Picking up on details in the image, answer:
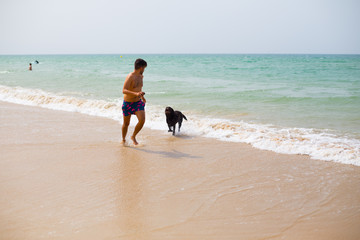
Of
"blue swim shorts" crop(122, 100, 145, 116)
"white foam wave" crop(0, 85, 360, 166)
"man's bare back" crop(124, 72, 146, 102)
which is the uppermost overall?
"man's bare back" crop(124, 72, 146, 102)

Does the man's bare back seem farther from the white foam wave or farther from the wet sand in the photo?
the white foam wave

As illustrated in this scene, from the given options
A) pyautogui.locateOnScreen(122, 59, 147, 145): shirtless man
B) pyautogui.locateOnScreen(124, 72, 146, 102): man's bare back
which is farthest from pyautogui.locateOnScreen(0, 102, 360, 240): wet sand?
pyautogui.locateOnScreen(124, 72, 146, 102): man's bare back

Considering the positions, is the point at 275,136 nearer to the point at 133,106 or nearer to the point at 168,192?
the point at 133,106

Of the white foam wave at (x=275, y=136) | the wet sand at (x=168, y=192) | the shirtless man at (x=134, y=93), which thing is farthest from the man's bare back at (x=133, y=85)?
the white foam wave at (x=275, y=136)

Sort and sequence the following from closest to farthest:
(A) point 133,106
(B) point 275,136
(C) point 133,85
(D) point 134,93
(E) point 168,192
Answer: (E) point 168,192 → (D) point 134,93 → (C) point 133,85 → (A) point 133,106 → (B) point 275,136

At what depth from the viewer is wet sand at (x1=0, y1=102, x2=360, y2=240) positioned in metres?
2.89

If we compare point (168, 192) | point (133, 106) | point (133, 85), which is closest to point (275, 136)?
point (133, 106)

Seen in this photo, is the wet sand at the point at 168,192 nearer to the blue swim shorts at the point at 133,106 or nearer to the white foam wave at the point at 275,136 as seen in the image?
the white foam wave at the point at 275,136

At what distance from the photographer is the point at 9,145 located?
5508mm

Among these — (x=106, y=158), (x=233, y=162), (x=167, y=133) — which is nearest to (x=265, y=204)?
(x=233, y=162)

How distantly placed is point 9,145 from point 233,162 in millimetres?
4155

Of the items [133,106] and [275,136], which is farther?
[275,136]

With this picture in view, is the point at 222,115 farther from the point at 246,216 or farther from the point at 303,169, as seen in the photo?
the point at 246,216

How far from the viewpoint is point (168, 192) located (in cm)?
369
